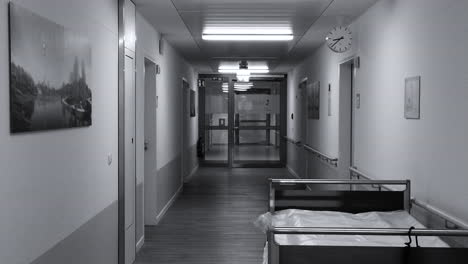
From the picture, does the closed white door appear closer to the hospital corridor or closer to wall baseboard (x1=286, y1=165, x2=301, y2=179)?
the hospital corridor

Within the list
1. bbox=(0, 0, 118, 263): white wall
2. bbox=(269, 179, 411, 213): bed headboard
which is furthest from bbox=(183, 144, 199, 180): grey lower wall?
bbox=(269, 179, 411, 213): bed headboard

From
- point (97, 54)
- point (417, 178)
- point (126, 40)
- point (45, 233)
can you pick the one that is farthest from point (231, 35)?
point (45, 233)

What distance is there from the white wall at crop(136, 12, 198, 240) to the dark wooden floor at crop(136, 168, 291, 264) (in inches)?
18.1

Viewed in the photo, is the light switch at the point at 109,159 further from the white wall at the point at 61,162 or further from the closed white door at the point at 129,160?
the closed white door at the point at 129,160

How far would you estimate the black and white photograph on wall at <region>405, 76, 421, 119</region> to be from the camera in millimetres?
4301

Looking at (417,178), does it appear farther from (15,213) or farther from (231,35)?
(231,35)

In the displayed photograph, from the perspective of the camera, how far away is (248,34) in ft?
25.4

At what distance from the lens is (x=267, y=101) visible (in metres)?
15.8

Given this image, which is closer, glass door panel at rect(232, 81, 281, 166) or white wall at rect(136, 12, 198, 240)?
white wall at rect(136, 12, 198, 240)

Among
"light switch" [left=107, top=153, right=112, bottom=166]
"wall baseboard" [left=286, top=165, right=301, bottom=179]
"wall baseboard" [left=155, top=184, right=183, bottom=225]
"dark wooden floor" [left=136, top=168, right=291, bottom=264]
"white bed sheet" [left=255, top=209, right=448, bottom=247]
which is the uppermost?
"light switch" [left=107, top=153, right=112, bottom=166]

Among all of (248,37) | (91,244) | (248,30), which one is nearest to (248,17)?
(248,30)

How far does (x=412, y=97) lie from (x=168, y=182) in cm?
541

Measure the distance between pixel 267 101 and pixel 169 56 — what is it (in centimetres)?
717

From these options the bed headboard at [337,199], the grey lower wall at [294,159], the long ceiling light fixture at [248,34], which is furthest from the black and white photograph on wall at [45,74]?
the grey lower wall at [294,159]
